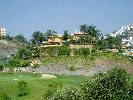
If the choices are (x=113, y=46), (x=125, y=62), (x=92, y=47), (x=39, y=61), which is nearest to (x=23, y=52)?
(x=39, y=61)

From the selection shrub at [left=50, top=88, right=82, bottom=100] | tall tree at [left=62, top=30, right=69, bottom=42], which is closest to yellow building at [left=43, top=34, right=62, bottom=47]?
tall tree at [left=62, top=30, right=69, bottom=42]

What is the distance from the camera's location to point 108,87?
28344 millimetres

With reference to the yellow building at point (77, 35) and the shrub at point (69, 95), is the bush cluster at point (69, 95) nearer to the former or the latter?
the shrub at point (69, 95)

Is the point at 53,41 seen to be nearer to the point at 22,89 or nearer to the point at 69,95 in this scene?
the point at 22,89

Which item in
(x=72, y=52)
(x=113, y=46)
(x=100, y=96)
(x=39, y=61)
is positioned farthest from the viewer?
(x=113, y=46)

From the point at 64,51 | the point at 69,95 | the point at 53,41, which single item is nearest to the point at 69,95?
the point at 69,95

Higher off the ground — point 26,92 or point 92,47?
point 92,47

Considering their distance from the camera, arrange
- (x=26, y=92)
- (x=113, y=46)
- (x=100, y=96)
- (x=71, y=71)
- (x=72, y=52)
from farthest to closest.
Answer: (x=113, y=46), (x=72, y=52), (x=71, y=71), (x=26, y=92), (x=100, y=96)

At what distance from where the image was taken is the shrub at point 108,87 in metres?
28.2

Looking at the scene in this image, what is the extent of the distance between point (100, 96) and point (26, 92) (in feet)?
112

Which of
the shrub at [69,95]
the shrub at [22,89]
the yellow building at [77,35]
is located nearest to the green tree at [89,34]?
the yellow building at [77,35]

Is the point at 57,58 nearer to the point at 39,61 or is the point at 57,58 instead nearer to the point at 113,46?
the point at 39,61

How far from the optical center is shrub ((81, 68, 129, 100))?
2820 centimetres

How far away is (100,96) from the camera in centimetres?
2823
